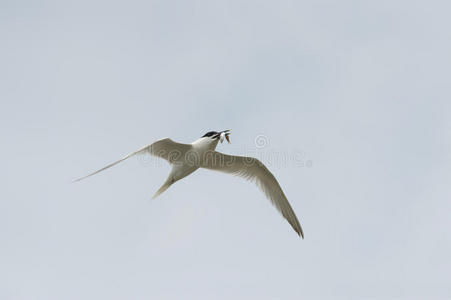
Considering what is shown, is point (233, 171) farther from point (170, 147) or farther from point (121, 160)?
point (121, 160)

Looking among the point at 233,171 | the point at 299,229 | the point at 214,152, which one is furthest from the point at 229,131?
the point at 299,229

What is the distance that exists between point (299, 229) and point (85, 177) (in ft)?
25.1

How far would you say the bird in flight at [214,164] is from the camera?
1330 cm

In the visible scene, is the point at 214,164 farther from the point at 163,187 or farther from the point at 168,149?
the point at 168,149

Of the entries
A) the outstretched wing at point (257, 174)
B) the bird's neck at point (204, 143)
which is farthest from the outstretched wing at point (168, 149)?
the outstretched wing at point (257, 174)

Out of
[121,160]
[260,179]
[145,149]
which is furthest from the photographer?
[260,179]

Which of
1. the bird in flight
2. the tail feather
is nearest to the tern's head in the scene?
the bird in flight

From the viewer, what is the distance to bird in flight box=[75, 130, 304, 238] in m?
13.3

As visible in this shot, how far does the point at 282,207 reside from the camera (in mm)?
14719

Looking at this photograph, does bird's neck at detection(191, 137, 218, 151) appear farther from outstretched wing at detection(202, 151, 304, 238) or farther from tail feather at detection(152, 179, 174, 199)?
tail feather at detection(152, 179, 174, 199)

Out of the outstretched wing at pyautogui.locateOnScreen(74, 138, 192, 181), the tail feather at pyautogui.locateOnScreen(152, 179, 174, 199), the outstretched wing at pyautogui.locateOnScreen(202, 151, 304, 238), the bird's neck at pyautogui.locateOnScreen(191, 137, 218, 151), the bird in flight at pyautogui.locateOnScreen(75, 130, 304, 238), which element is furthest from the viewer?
the outstretched wing at pyautogui.locateOnScreen(202, 151, 304, 238)

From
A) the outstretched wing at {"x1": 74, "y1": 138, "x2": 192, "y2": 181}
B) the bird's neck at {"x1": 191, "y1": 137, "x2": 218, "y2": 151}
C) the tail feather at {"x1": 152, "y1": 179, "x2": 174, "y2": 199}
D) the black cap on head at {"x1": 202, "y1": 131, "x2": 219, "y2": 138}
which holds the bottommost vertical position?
the tail feather at {"x1": 152, "y1": 179, "x2": 174, "y2": 199}

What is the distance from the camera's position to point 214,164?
590 inches

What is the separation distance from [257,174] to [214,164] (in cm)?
140
